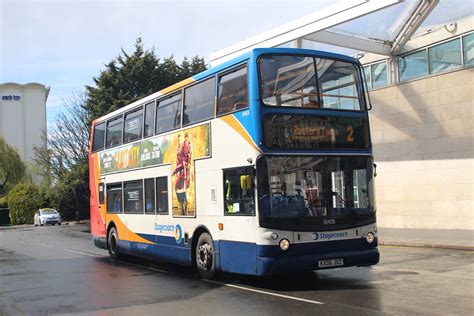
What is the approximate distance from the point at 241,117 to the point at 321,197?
6.61ft

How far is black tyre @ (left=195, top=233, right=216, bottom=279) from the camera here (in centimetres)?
1051

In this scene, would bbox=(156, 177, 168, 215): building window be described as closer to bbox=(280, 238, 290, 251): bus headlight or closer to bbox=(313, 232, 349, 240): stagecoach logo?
bbox=(280, 238, 290, 251): bus headlight

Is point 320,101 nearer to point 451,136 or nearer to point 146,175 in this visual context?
point 146,175

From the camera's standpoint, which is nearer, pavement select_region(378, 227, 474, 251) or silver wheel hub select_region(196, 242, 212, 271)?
silver wheel hub select_region(196, 242, 212, 271)

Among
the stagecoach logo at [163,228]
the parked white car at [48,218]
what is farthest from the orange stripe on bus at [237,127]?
the parked white car at [48,218]

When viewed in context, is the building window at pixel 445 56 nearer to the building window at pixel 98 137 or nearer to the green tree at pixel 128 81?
the building window at pixel 98 137

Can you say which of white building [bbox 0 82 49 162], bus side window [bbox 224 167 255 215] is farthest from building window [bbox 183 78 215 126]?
white building [bbox 0 82 49 162]

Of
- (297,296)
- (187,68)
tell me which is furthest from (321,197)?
(187,68)

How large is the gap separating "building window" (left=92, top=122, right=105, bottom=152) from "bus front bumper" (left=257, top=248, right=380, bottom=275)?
363 inches

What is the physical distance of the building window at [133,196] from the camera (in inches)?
546

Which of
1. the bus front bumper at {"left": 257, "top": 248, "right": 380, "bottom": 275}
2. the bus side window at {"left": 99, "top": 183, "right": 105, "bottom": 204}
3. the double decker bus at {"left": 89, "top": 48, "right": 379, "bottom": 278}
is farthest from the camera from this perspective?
the bus side window at {"left": 99, "top": 183, "right": 105, "bottom": 204}

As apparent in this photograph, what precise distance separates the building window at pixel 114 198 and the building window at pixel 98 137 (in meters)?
1.48

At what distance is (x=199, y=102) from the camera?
1118 centimetres

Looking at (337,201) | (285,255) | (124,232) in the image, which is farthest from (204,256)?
(124,232)
